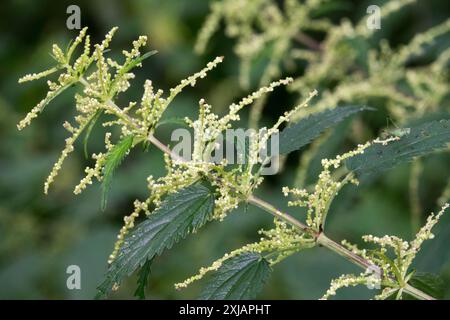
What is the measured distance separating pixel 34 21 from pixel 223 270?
208 inches

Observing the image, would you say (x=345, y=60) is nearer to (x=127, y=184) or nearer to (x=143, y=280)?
(x=143, y=280)

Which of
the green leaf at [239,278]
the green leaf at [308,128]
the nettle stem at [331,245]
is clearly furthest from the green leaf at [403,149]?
the green leaf at [239,278]

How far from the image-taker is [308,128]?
1.63 metres

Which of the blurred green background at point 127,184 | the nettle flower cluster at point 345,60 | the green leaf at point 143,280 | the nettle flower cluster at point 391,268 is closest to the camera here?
the nettle flower cluster at point 391,268

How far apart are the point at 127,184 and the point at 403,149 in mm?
3380

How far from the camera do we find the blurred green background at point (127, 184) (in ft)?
12.1

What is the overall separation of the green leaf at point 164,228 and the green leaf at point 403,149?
1.25ft

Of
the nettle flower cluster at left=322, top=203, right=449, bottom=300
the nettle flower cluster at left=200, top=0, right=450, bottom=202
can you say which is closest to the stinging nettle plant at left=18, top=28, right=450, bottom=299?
the nettle flower cluster at left=322, top=203, right=449, bottom=300

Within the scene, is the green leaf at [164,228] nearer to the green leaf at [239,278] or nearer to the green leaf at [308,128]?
the green leaf at [239,278]

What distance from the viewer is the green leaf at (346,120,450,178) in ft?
4.95

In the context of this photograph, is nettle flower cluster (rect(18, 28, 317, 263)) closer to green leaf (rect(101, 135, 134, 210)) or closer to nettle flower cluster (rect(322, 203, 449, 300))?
green leaf (rect(101, 135, 134, 210))

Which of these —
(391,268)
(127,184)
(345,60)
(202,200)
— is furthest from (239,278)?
(127,184)

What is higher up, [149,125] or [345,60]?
[345,60]

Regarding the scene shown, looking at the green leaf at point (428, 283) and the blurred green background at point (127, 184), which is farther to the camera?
the blurred green background at point (127, 184)
